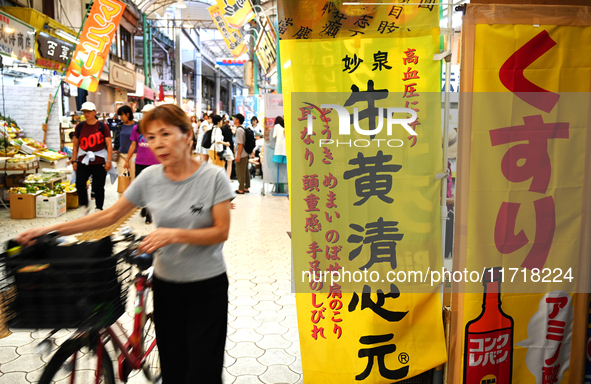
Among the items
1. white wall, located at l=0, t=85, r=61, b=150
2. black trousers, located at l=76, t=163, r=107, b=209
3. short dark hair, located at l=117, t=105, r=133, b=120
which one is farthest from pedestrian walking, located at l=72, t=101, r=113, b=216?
white wall, located at l=0, t=85, r=61, b=150

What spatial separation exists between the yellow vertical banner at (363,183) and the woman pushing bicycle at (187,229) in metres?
0.63

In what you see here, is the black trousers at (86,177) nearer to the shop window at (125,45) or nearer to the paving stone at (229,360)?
the paving stone at (229,360)

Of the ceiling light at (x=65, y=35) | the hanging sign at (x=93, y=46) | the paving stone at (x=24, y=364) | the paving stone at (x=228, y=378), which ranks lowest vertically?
the paving stone at (x=228, y=378)

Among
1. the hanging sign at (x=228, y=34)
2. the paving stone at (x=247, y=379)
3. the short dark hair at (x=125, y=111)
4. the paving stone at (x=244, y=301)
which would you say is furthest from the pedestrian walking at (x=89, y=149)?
the hanging sign at (x=228, y=34)

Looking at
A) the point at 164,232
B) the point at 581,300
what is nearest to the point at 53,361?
the point at 164,232

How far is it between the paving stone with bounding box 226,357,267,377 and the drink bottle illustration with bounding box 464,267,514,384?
1370 millimetres

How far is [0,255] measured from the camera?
1741 mm

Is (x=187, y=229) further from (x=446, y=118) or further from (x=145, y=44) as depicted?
(x=145, y=44)

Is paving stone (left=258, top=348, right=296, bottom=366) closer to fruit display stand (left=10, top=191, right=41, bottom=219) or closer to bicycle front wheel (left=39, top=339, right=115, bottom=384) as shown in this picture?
bicycle front wheel (left=39, top=339, right=115, bottom=384)

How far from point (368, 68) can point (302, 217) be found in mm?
902

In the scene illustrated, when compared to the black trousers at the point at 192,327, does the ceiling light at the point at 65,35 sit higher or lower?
higher

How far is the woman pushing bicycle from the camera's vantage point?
1964mm

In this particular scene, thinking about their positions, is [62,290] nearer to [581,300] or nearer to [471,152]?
[471,152]

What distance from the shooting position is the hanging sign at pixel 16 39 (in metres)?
7.59
